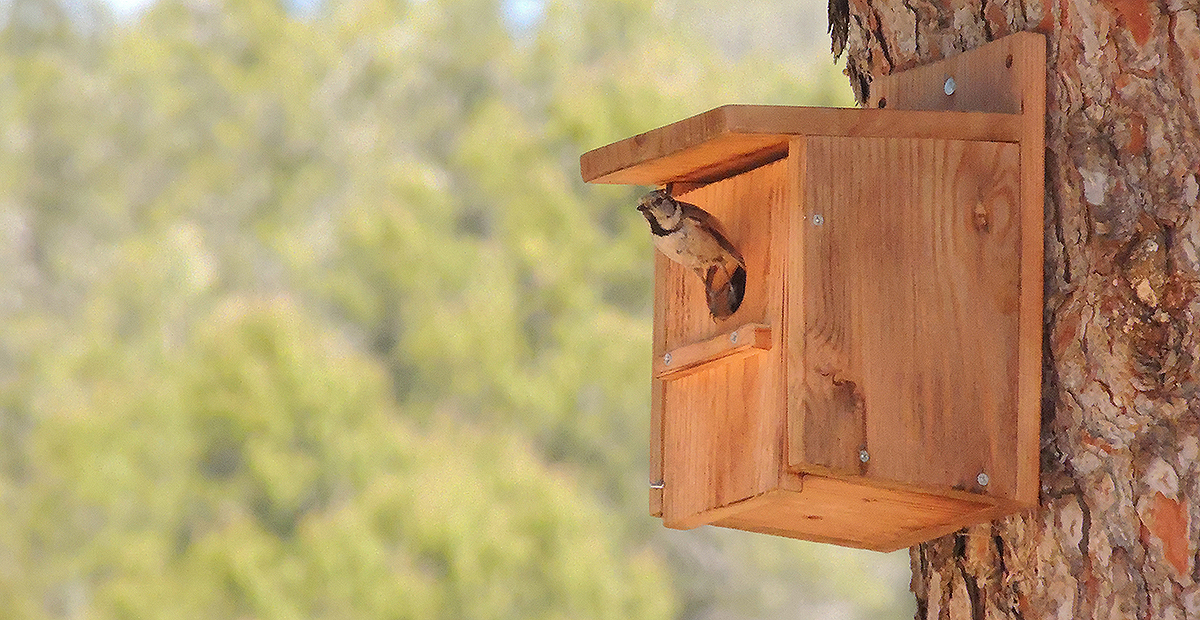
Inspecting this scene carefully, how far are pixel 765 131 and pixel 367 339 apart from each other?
8622 millimetres

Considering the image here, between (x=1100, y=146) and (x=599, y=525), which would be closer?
(x=1100, y=146)

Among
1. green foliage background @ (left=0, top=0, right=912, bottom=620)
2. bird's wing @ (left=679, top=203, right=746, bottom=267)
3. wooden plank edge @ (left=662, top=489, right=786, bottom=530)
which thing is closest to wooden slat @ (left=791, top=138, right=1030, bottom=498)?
wooden plank edge @ (left=662, top=489, right=786, bottom=530)

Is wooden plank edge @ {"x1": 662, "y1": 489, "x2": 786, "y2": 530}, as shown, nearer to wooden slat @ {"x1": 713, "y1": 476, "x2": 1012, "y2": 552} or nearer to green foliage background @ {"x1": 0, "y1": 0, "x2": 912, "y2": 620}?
wooden slat @ {"x1": 713, "y1": 476, "x2": 1012, "y2": 552}

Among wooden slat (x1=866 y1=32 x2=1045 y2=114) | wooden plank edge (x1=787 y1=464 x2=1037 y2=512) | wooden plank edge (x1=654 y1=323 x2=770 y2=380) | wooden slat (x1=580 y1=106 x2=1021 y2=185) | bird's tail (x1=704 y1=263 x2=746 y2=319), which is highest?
wooden slat (x1=866 y1=32 x2=1045 y2=114)

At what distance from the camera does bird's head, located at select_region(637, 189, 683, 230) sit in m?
2.05

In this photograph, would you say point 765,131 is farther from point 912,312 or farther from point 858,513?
point 858,513

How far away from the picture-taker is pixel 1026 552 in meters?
1.88

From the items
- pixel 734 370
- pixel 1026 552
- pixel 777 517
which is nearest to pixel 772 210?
pixel 734 370

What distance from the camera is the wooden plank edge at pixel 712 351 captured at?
1841mm

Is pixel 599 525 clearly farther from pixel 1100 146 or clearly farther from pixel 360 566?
pixel 1100 146

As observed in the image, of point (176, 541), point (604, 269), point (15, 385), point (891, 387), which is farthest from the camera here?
point (15, 385)

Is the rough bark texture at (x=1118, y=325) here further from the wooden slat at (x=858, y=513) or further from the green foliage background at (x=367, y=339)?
the green foliage background at (x=367, y=339)

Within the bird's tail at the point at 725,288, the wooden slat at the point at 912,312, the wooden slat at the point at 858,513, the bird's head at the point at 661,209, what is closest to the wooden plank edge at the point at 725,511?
the wooden slat at the point at 858,513

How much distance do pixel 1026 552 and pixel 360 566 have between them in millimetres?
6935
